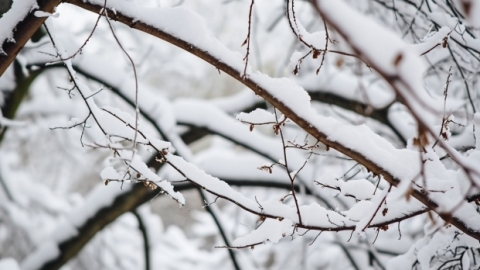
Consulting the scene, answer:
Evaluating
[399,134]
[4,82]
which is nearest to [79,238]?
[4,82]

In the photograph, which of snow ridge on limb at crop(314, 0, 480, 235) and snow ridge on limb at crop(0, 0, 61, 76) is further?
snow ridge on limb at crop(0, 0, 61, 76)

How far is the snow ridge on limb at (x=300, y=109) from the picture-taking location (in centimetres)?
79

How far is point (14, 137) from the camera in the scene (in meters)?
4.62

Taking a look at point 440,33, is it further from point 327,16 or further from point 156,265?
point 156,265

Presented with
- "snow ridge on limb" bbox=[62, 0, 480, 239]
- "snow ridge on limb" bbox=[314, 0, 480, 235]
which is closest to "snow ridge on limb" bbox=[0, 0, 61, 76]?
"snow ridge on limb" bbox=[62, 0, 480, 239]

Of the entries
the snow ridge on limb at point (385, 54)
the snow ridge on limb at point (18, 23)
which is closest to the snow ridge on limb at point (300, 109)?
the snow ridge on limb at point (18, 23)

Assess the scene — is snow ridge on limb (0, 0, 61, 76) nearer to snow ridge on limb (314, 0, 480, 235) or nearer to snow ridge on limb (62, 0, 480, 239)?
snow ridge on limb (62, 0, 480, 239)

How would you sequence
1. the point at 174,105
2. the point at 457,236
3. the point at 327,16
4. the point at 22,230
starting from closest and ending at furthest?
the point at 327,16, the point at 457,236, the point at 174,105, the point at 22,230


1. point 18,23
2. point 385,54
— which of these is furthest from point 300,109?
point 18,23

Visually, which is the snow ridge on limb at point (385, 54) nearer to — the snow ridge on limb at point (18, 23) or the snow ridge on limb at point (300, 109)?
the snow ridge on limb at point (300, 109)

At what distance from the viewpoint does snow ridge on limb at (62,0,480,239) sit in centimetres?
79

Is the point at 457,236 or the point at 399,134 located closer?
the point at 457,236

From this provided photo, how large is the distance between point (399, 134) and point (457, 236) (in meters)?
1.37

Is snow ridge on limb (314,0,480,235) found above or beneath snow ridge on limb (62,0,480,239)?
beneath
